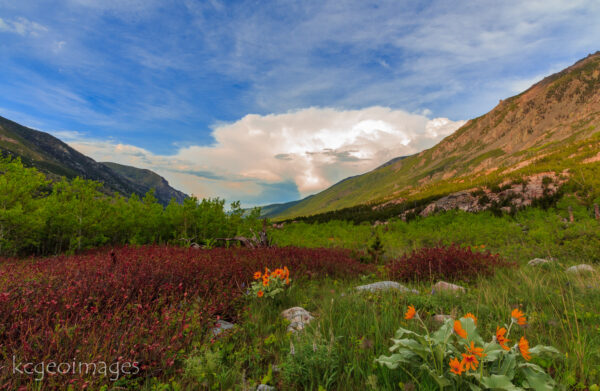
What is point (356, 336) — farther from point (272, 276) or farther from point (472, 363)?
point (272, 276)

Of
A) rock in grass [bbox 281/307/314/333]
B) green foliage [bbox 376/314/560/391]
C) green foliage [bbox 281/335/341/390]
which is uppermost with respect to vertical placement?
green foliage [bbox 376/314/560/391]

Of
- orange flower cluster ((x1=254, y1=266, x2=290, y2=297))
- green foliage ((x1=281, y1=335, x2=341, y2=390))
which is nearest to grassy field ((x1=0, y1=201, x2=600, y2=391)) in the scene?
green foliage ((x1=281, y1=335, x2=341, y2=390))

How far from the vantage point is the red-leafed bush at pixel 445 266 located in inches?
232

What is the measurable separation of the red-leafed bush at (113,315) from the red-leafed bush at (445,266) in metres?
3.84

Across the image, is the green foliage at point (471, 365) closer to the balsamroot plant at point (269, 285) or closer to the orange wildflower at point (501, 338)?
the orange wildflower at point (501, 338)

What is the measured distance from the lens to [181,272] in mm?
4293

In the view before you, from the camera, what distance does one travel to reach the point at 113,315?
2.80 meters

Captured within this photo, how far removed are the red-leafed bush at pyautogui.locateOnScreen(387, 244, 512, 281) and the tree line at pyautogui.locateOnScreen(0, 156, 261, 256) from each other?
22.9 ft

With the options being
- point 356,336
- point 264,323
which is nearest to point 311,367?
point 356,336

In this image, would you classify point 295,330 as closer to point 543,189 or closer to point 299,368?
point 299,368

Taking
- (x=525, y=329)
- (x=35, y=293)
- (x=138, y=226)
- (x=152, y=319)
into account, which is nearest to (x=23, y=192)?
(x=138, y=226)

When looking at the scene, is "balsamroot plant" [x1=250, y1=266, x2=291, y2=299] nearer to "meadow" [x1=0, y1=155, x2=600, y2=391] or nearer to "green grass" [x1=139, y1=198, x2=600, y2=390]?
"meadow" [x1=0, y1=155, x2=600, y2=391]

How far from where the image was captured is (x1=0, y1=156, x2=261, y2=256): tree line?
8.51m

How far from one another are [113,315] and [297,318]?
7.00 feet
